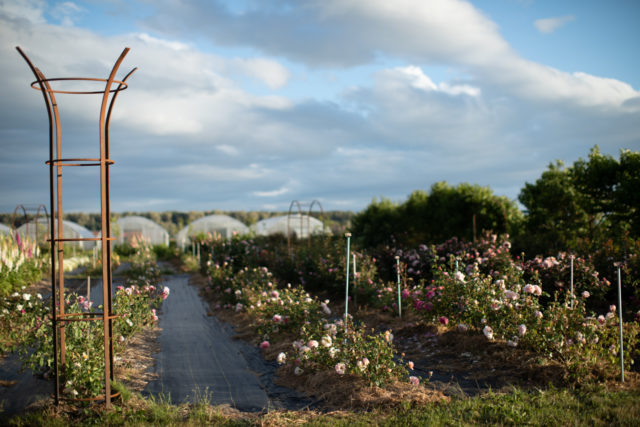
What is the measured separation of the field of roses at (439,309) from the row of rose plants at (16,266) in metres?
3.65

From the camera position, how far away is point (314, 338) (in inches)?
195

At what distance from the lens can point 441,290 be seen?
5.89 meters

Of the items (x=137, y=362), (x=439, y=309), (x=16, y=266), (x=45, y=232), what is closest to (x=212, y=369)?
(x=137, y=362)

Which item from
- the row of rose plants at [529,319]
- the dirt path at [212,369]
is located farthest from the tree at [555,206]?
the dirt path at [212,369]

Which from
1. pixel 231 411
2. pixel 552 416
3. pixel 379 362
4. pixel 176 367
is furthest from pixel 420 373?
pixel 176 367

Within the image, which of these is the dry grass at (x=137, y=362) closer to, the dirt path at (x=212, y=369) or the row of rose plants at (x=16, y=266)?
the dirt path at (x=212, y=369)

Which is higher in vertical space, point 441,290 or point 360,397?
point 441,290

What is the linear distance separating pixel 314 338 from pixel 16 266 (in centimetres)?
753

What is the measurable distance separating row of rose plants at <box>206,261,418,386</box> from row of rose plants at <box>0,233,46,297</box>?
3.55 metres

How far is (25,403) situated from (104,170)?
6.48ft

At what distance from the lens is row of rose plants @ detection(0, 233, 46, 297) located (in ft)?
26.8

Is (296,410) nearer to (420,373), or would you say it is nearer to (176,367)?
(420,373)

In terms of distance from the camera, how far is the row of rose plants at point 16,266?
8180 mm

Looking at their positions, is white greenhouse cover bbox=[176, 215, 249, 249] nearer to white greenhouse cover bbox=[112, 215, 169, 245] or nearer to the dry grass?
white greenhouse cover bbox=[112, 215, 169, 245]
